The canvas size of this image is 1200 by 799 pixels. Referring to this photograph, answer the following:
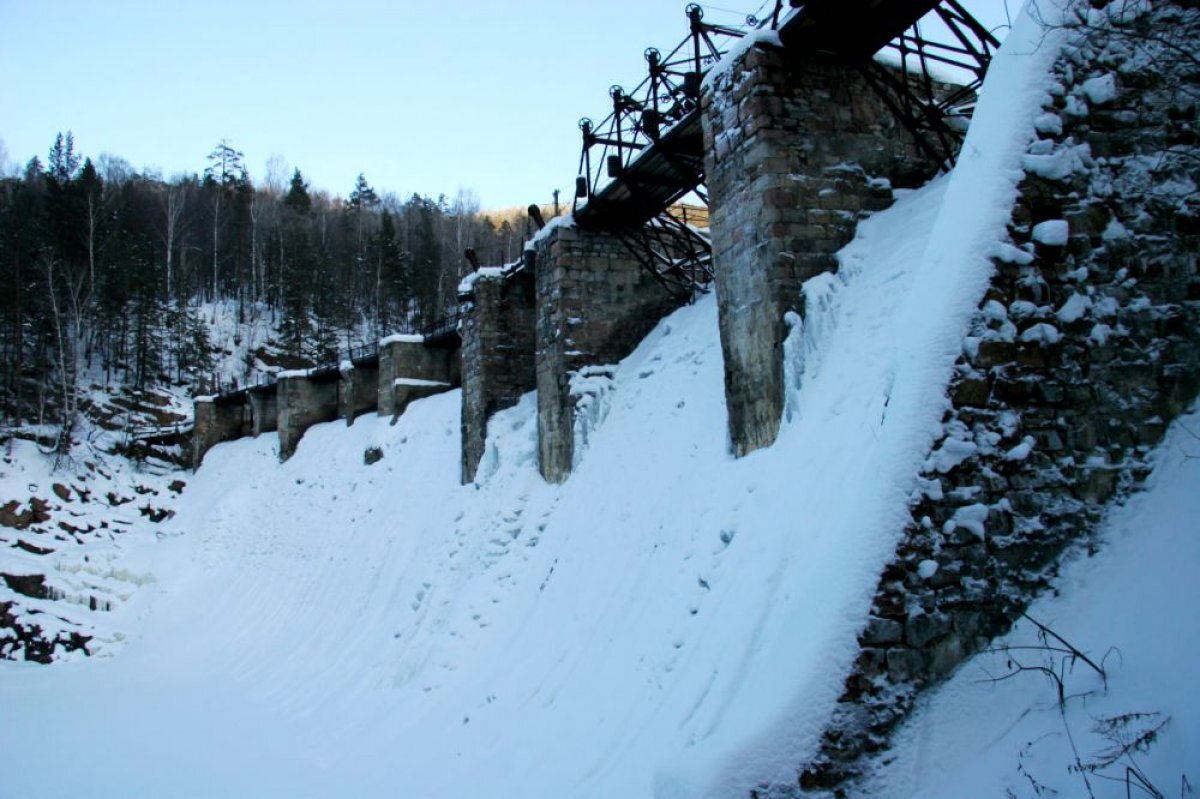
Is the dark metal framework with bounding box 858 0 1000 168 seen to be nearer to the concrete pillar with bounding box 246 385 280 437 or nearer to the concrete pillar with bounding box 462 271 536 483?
the concrete pillar with bounding box 462 271 536 483

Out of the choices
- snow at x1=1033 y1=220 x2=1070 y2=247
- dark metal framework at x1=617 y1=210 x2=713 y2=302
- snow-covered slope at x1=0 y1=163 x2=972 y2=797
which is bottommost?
snow-covered slope at x1=0 y1=163 x2=972 y2=797

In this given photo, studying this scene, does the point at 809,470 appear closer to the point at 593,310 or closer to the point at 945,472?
the point at 945,472

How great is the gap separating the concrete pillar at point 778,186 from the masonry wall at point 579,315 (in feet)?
14.2

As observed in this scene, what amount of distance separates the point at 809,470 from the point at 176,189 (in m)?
61.3

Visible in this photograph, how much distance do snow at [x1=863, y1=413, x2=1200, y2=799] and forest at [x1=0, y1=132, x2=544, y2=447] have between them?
101ft

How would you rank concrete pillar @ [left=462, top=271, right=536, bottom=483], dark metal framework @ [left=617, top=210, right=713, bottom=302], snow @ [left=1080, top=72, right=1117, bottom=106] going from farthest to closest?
concrete pillar @ [left=462, top=271, right=536, bottom=483] < dark metal framework @ [left=617, top=210, right=713, bottom=302] < snow @ [left=1080, top=72, right=1117, bottom=106]

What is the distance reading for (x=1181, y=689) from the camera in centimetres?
373

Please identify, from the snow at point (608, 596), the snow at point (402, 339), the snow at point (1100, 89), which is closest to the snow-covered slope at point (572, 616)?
the snow at point (608, 596)

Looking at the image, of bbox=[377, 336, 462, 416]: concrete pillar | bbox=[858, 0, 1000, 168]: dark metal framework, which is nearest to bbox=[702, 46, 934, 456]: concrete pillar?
bbox=[858, 0, 1000, 168]: dark metal framework

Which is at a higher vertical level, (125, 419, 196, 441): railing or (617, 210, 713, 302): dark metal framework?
(617, 210, 713, 302): dark metal framework

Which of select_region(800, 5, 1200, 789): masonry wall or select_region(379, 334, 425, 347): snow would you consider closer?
select_region(800, 5, 1200, 789): masonry wall

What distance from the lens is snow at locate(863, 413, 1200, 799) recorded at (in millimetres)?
3678

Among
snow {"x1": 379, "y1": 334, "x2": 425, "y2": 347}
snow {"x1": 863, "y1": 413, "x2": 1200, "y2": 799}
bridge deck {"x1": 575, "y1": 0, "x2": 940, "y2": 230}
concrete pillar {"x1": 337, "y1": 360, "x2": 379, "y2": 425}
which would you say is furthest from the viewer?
concrete pillar {"x1": 337, "y1": 360, "x2": 379, "y2": 425}

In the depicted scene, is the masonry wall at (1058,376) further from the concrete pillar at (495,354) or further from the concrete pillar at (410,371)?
the concrete pillar at (410,371)
